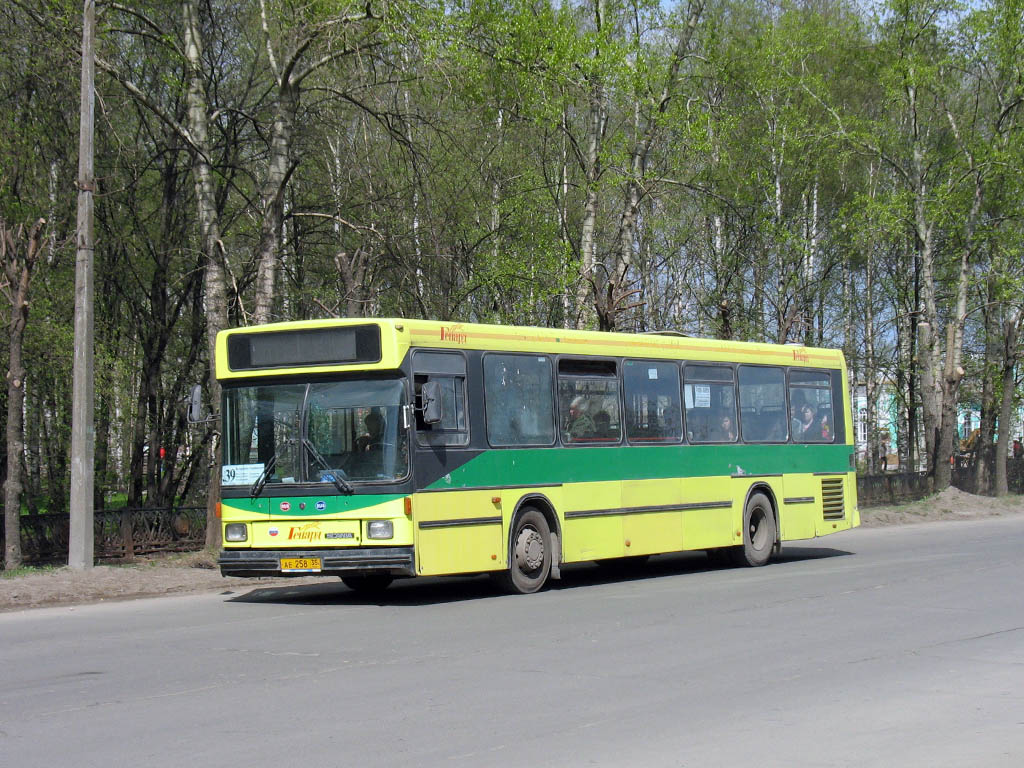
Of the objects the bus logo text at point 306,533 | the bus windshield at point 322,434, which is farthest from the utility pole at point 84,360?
the bus logo text at point 306,533

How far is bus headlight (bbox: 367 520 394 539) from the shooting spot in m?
13.7

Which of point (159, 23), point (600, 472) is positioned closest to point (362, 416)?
point (600, 472)

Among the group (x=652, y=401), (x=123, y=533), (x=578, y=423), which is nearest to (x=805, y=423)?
(x=652, y=401)

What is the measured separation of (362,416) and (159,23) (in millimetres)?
13390

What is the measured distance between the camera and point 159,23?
24.1 metres

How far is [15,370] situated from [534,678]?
11.0m

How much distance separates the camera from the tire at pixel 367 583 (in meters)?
16.1

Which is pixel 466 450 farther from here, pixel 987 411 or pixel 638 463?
pixel 987 411

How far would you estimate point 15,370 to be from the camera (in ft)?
57.1

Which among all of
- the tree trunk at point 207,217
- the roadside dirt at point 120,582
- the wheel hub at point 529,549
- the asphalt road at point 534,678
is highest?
the tree trunk at point 207,217

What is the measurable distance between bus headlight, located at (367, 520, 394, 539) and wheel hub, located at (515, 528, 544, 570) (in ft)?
6.78

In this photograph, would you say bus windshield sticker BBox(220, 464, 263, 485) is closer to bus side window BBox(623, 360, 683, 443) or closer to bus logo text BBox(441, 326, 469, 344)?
bus logo text BBox(441, 326, 469, 344)

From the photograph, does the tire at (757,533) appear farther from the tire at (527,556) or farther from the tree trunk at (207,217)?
the tree trunk at (207,217)

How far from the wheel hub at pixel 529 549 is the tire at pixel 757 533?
4688 mm
